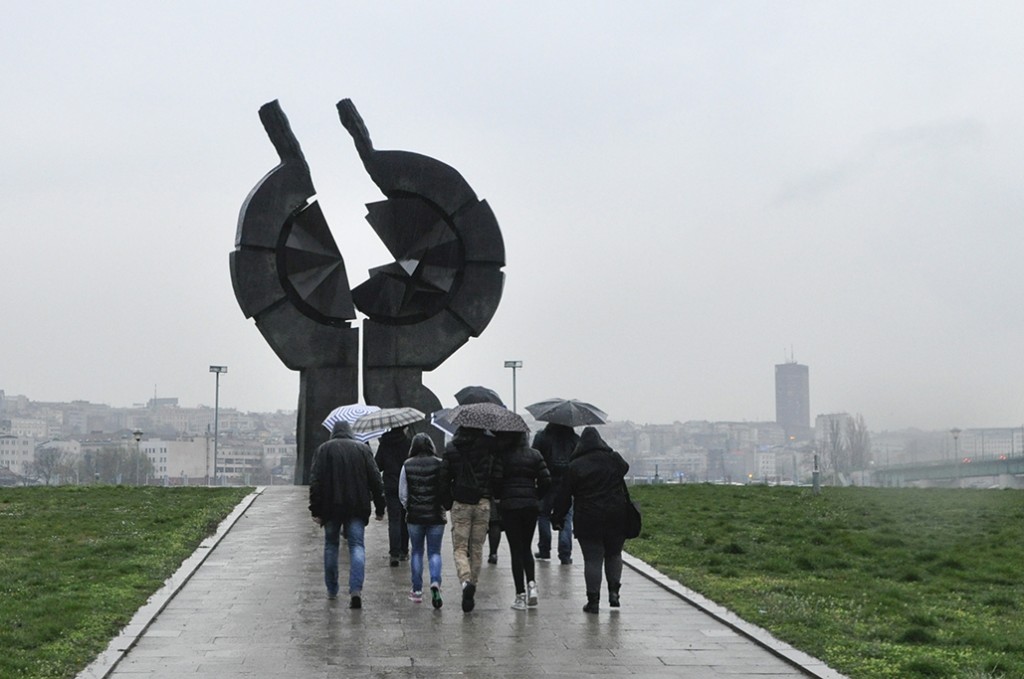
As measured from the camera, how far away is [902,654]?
414 inches

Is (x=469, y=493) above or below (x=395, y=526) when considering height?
above

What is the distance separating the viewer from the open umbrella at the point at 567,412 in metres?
16.1

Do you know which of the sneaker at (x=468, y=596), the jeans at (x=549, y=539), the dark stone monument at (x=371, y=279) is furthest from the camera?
the dark stone monument at (x=371, y=279)

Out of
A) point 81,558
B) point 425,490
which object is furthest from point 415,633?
point 81,558

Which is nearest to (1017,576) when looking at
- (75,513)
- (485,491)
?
(485,491)

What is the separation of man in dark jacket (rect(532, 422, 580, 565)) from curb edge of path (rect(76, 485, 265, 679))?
13.1 ft

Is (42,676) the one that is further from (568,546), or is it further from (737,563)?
(737,563)

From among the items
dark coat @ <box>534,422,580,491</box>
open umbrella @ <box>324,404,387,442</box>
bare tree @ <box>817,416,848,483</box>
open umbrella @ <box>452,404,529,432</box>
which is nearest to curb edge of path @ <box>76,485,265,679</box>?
open umbrella @ <box>324,404,387,442</box>

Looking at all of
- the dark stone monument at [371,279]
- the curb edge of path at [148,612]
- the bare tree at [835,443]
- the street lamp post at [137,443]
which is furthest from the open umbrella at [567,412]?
the street lamp post at [137,443]

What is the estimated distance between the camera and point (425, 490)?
515 inches

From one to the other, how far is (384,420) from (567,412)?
84.9 inches

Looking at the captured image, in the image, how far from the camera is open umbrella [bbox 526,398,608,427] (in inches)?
633

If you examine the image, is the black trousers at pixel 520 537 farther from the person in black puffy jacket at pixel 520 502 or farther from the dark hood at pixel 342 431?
the dark hood at pixel 342 431

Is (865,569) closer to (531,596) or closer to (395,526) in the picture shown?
(531,596)
